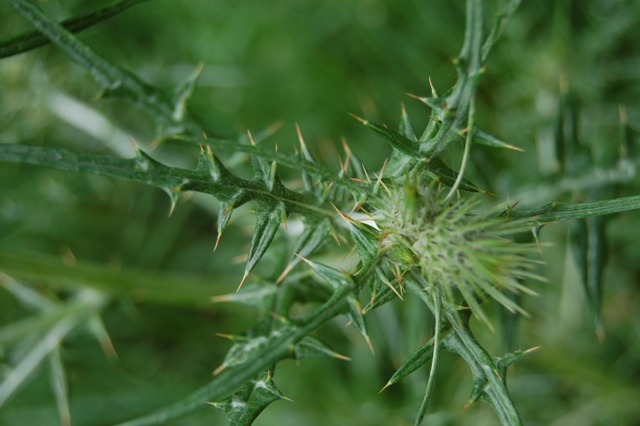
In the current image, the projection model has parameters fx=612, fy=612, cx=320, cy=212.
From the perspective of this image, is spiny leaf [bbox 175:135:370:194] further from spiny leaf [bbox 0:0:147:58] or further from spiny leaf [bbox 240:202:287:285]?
spiny leaf [bbox 0:0:147:58]

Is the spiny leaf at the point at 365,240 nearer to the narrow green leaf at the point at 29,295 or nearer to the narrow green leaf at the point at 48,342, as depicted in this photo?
the narrow green leaf at the point at 48,342

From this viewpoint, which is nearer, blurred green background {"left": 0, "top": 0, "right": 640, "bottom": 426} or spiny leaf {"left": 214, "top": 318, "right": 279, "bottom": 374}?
spiny leaf {"left": 214, "top": 318, "right": 279, "bottom": 374}

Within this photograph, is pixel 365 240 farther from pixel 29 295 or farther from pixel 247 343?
pixel 29 295

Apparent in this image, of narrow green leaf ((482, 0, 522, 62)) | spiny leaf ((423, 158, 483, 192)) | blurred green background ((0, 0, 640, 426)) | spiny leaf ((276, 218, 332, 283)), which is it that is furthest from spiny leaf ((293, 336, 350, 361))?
blurred green background ((0, 0, 640, 426))

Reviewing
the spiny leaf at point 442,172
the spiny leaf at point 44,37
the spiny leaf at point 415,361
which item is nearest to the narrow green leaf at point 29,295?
the spiny leaf at point 44,37

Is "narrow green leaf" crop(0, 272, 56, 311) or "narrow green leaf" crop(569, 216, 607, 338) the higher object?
"narrow green leaf" crop(569, 216, 607, 338)

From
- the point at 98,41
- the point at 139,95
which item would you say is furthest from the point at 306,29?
the point at 139,95

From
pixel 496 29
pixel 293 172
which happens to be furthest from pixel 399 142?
pixel 293 172
